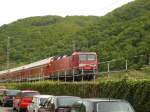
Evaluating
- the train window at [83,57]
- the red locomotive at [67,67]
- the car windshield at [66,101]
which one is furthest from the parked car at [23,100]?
the train window at [83,57]

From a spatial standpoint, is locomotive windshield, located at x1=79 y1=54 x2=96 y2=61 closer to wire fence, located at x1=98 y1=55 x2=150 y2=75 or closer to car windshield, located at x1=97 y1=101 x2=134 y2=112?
wire fence, located at x1=98 y1=55 x2=150 y2=75

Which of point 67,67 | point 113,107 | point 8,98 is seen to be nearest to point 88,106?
point 113,107

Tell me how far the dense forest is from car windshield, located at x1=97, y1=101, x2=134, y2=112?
1096 inches

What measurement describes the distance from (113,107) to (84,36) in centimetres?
9143

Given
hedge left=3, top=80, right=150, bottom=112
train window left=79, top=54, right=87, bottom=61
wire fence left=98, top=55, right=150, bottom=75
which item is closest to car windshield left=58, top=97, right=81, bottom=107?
hedge left=3, top=80, right=150, bottom=112

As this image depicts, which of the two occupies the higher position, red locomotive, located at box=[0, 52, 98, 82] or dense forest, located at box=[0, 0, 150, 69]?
dense forest, located at box=[0, 0, 150, 69]

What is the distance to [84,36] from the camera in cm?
10625

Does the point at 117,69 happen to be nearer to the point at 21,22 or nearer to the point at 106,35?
the point at 106,35

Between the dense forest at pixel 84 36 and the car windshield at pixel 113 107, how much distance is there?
27827 mm

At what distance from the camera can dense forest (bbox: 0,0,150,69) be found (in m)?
70.6

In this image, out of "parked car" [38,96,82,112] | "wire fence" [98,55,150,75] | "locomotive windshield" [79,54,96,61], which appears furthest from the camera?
"locomotive windshield" [79,54,96,61]

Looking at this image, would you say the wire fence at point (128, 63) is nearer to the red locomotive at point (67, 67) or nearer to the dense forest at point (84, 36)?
the red locomotive at point (67, 67)

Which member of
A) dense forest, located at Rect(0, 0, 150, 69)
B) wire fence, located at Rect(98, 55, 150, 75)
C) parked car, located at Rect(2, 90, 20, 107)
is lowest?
parked car, located at Rect(2, 90, 20, 107)

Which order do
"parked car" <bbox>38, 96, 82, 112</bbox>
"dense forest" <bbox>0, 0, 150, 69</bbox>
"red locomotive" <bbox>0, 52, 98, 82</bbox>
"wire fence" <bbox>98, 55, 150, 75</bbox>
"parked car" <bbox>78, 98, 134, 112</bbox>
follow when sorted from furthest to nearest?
"dense forest" <bbox>0, 0, 150, 69</bbox>, "red locomotive" <bbox>0, 52, 98, 82</bbox>, "wire fence" <bbox>98, 55, 150, 75</bbox>, "parked car" <bbox>38, 96, 82, 112</bbox>, "parked car" <bbox>78, 98, 134, 112</bbox>
